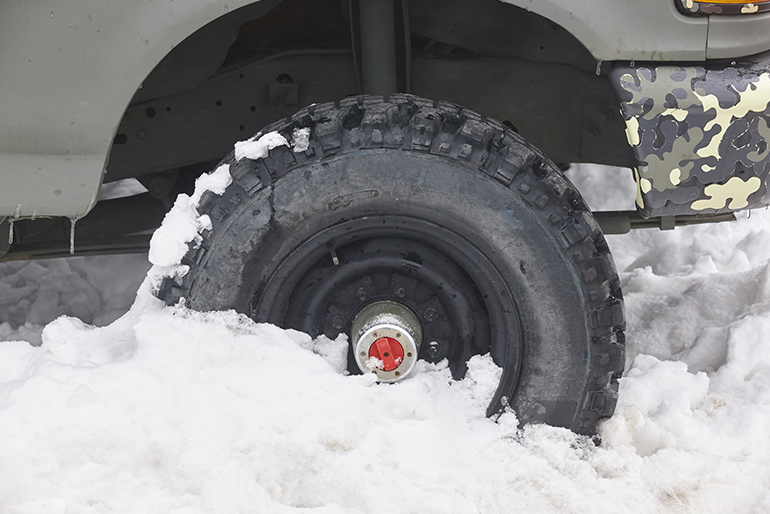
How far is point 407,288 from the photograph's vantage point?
6.29 ft

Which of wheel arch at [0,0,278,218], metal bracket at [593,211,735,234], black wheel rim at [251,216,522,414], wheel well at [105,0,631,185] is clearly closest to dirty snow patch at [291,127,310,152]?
black wheel rim at [251,216,522,414]

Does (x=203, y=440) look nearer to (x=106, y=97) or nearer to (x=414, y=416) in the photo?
(x=414, y=416)

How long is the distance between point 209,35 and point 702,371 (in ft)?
7.03

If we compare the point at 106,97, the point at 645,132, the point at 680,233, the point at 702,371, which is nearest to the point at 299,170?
the point at 106,97

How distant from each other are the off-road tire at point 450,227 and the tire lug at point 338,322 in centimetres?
20

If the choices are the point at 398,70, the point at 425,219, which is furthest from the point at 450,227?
the point at 398,70

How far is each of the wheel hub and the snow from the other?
0.17 feet

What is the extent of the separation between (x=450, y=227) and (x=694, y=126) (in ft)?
2.15

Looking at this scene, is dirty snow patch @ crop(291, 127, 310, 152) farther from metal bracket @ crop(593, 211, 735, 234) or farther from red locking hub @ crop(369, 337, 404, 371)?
metal bracket @ crop(593, 211, 735, 234)

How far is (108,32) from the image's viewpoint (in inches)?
59.5

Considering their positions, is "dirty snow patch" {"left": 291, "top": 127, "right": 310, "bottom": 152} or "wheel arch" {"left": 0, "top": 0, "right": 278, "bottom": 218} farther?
"dirty snow patch" {"left": 291, "top": 127, "right": 310, "bottom": 152}

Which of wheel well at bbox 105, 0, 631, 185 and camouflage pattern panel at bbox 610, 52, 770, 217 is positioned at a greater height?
wheel well at bbox 105, 0, 631, 185

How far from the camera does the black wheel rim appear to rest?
1756mm

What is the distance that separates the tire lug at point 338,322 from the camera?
1.90 meters
